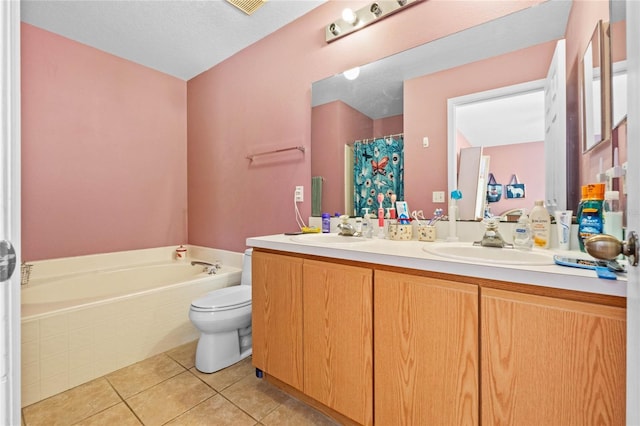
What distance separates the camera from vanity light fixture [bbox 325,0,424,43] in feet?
5.43

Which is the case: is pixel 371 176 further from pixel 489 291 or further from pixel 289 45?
pixel 289 45

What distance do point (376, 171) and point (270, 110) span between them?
1.13 meters

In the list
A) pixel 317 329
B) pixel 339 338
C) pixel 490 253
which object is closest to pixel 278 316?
pixel 317 329

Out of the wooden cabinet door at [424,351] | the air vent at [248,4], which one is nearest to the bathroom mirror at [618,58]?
the wooden cabinet door at [424,351]

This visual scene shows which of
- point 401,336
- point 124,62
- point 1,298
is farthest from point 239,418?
point 124,62

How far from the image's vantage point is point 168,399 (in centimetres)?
148

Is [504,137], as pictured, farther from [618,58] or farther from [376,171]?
[376,171]

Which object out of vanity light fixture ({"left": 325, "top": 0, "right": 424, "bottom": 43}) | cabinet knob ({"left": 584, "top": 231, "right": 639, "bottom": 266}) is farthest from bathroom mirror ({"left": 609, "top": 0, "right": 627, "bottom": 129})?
vanity light fixture ({"left": 325, "top": 0, "right": 424, "bottom": 43})

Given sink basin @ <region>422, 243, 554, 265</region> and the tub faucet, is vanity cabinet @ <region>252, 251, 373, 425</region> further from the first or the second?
the tub faucet

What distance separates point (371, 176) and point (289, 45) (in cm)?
127

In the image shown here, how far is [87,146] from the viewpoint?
241cm

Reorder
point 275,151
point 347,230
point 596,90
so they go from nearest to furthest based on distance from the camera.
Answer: point 596,90
point 347,230
point 275,151

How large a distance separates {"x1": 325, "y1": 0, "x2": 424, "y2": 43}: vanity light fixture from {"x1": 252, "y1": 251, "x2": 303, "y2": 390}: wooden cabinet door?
5.01ft

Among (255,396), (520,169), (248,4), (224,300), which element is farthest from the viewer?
(248,4)
